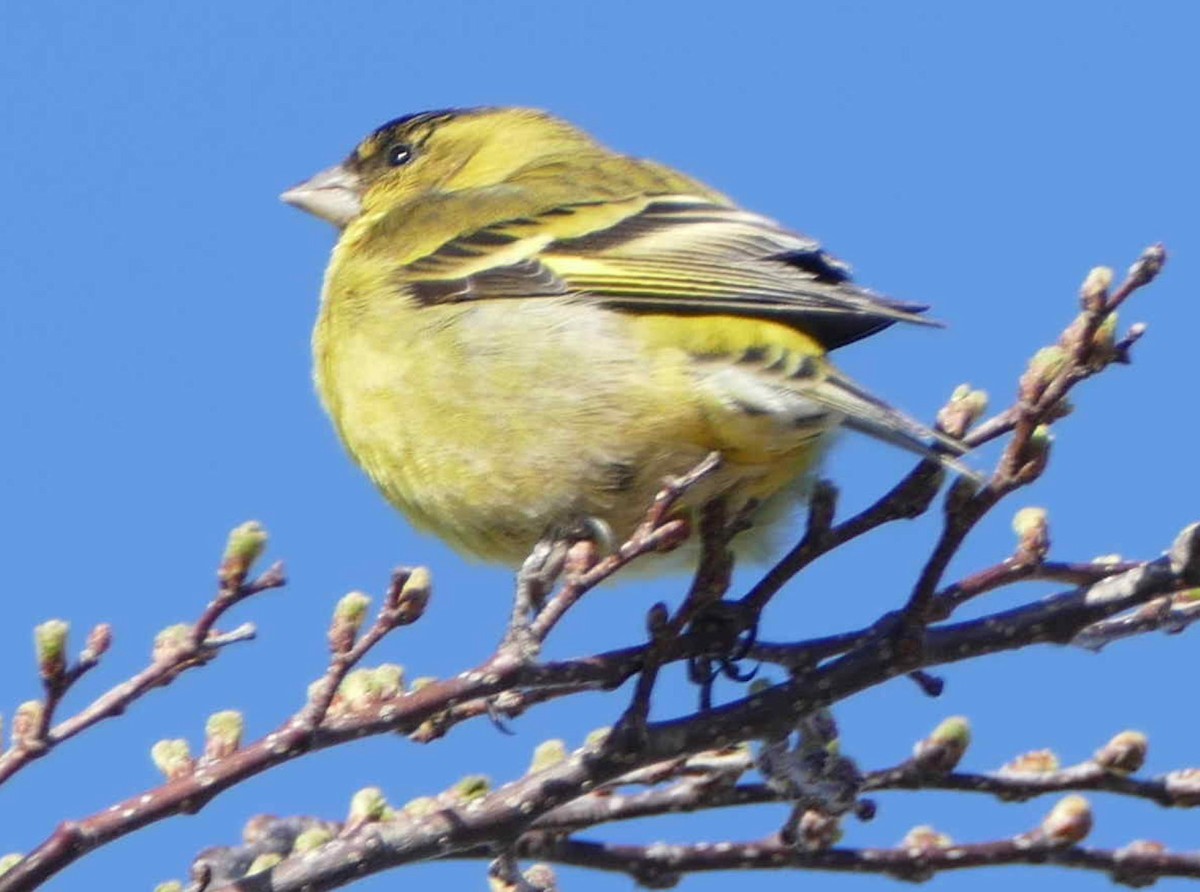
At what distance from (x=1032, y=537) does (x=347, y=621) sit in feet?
4.31

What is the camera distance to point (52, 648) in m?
3.07

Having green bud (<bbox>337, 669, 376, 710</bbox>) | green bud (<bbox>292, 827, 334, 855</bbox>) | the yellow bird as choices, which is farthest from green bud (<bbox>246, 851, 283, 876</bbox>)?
the yellow bird

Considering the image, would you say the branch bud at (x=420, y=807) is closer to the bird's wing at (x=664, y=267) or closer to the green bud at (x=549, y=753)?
the green bud at (x=549, y=753)

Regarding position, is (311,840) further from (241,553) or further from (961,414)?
(961,414)

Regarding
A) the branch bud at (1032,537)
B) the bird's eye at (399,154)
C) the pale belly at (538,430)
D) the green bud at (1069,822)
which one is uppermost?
the bird's eye at (399,154)

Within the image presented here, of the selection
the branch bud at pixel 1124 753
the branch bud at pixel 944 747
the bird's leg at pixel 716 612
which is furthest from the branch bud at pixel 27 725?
the branch bud at pixel 1124 753

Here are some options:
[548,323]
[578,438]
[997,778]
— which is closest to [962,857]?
[997,778]

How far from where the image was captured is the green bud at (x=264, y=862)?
337 cm

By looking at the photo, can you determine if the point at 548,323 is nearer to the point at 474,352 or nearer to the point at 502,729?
the point at 474,352

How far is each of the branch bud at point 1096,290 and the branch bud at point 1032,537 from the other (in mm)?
481

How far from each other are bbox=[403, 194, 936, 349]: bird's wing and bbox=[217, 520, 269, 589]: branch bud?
149 cm

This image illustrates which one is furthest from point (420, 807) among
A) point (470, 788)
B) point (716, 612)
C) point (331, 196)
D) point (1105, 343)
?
point (331, 196)

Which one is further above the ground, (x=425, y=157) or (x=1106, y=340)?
(x=425, y=157)

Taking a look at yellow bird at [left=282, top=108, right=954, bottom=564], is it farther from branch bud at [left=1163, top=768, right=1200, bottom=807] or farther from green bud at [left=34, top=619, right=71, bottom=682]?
green bud at [left=34, top=619, right=71, bottom=682]
